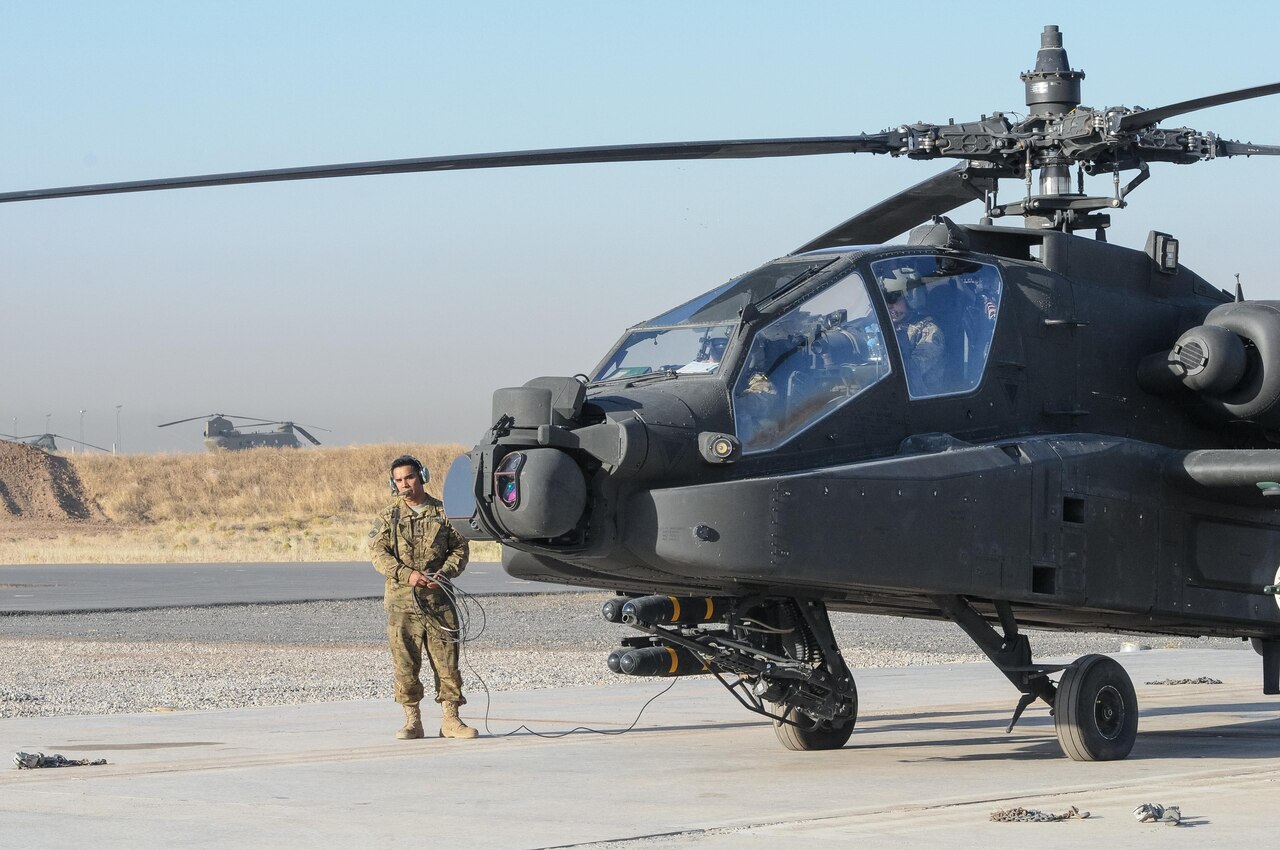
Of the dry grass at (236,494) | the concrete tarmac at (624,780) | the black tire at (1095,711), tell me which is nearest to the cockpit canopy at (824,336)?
the black tire at (1095,711)

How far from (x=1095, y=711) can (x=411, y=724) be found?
446cm

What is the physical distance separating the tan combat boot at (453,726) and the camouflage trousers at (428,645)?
7 centimetres

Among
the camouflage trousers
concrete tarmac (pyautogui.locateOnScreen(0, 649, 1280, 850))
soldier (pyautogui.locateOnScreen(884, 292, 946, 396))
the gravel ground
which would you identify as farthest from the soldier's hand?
soldier (pyautogui.locateOnScreen(884, 292, 946, 396))

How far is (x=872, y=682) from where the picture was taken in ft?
53.6

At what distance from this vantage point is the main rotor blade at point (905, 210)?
11508 mm

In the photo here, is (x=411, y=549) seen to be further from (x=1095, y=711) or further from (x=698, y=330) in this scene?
(x=1095, y=711)

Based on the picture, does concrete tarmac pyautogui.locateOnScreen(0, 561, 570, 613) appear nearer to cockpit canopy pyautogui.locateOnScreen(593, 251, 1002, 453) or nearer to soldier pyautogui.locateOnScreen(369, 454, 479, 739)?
soldier pyautogui.locateOnScreen(369, 454, 479, 739)

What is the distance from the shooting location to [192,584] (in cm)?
3547

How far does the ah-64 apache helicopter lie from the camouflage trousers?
5.91 feet

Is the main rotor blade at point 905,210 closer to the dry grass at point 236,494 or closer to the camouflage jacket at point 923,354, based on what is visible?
the camouflage jacket at point 923,354

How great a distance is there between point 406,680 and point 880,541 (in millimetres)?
3842

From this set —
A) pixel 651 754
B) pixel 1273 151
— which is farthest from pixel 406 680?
pixel 1273 151

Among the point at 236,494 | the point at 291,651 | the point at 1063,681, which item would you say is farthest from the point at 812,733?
the point at 236,494

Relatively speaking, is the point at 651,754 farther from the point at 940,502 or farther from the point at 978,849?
the point at 978,849
